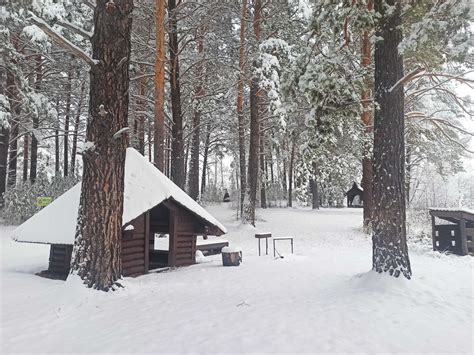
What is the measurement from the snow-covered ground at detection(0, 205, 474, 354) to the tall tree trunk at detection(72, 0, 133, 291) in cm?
50

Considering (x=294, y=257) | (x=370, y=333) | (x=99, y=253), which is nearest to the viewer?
(x=370, y=333)

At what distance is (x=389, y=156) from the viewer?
6.96m

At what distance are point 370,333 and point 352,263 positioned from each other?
562cm

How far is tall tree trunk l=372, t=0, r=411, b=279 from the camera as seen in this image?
22.3 feet

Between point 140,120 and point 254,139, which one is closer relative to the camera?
point 254,139

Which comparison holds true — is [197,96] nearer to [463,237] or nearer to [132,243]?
[132,243]

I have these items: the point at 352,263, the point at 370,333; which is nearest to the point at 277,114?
the point at 352,263

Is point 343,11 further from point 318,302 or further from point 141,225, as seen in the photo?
point 141,225

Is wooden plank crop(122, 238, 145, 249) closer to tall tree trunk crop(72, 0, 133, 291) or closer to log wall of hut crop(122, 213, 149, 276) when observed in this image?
log wall of hut crop(122, 213, 149, 276)

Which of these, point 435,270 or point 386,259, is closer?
point 386,259

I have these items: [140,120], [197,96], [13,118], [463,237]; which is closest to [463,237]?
[463,237]

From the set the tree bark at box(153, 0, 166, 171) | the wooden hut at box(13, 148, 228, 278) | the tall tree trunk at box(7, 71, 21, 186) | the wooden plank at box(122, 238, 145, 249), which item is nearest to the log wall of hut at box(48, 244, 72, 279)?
the wooden hut at box(13, 148, 228, 278)

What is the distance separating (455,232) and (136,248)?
29.7 ft

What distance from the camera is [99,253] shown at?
21.6 feet
